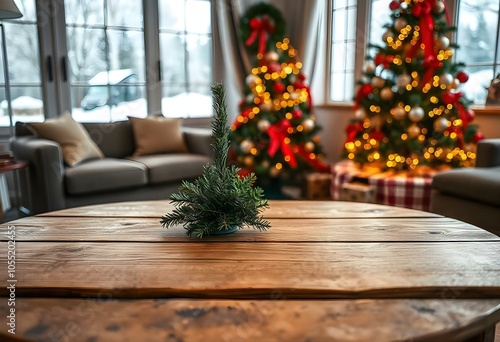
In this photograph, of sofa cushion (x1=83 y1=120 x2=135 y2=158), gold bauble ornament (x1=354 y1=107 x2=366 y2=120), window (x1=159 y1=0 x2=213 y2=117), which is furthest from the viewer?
window (x1=159 y1=0 x2=213 y2=117)

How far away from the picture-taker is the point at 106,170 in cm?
303

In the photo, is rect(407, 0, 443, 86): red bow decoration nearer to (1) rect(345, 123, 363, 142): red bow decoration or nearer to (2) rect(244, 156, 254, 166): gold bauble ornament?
(1) rect(345, 123, 363, 142): red bow decoration

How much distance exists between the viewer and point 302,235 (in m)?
1.24

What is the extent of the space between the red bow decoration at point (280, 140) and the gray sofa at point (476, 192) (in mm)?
1377

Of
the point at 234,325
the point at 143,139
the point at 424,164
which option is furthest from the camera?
the point at 143,139

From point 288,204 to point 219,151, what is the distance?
0.51 m

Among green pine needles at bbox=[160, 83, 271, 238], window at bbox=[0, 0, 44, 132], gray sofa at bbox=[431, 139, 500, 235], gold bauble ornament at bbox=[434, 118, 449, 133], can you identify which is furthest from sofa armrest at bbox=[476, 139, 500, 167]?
window at bbox=[0, 0, 44, 132]

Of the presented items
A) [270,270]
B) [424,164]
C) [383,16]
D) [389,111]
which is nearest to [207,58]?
[383,16]

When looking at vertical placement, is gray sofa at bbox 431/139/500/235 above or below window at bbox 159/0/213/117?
below

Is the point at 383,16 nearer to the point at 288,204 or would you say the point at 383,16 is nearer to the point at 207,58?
the point at 207,58

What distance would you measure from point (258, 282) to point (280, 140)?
2.95 metres

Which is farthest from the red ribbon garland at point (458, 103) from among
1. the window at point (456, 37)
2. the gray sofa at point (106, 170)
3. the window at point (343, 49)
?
the gray sofa at point (106, 170)

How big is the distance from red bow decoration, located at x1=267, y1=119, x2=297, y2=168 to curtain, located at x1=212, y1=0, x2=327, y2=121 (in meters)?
0.79

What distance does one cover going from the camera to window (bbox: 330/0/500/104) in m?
3.42
